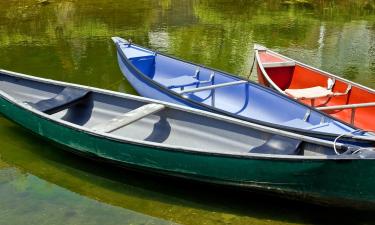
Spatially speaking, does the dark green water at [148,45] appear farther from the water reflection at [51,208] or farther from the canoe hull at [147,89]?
the canoe hull at [147,89]

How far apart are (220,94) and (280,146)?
11.1 feet

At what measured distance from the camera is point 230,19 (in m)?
19.8

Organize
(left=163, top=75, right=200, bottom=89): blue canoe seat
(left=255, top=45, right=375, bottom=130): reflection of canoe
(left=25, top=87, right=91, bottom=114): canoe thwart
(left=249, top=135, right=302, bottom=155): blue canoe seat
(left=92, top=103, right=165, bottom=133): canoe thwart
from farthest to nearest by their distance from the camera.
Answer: (left=163, top=75, right=200, bottom=89): blue canoe seat
(left=255, top=45, right=375, bottom=130): reflection of canoe
(left=25, top=87, right=91, bottom=114): canoe thwart
(left=92, top=103, right=165, bottom=133): canoe thwart
(left=249, top=135, right=302, bottom=155): blue canoe seat

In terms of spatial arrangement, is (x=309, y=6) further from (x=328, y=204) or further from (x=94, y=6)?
(x=328, y=204)

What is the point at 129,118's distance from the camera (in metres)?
7.61

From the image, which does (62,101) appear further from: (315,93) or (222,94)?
(315,93)

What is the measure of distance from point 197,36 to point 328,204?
11337 mm

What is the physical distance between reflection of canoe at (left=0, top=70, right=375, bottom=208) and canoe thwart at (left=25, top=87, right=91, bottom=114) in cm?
2

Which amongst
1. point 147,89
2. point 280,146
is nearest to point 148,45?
point 147,89

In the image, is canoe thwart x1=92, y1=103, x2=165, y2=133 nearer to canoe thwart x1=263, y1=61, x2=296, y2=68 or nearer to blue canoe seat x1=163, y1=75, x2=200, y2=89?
blue canoe seat x1=163, y1=75, x2=200, y2=89

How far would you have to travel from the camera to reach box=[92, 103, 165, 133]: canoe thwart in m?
7.45

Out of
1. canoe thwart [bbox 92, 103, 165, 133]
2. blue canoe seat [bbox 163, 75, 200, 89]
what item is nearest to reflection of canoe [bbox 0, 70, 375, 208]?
canoe thwart [bbox 92, 103, 165, 133]

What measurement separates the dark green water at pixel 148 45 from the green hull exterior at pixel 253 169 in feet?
1.38

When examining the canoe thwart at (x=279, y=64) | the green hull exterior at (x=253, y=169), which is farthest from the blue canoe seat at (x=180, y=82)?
the green hull exterior at (x=253, y=169)
